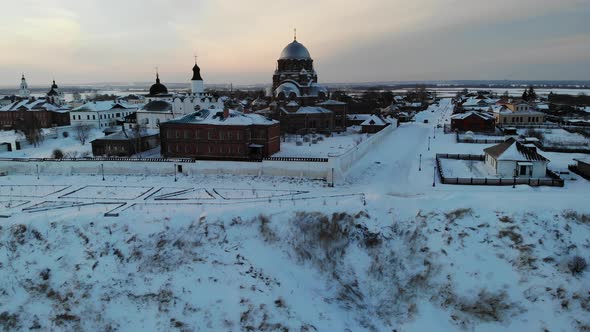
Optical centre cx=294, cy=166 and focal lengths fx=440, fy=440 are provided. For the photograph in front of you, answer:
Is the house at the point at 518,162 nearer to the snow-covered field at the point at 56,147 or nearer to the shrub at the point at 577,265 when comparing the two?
the shrub at the point at 577,265

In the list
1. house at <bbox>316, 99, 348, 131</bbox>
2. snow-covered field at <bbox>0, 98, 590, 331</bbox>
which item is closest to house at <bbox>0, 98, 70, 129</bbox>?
house at <bbox>316, 99, 348, 131</bbox>

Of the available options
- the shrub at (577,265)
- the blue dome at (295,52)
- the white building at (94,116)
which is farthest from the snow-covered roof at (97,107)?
the shrub at (577,265)

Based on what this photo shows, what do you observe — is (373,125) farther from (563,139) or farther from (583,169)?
(583,169)

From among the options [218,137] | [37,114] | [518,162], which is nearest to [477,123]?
[518,162]

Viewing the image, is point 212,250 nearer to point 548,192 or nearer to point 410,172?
point 410,172

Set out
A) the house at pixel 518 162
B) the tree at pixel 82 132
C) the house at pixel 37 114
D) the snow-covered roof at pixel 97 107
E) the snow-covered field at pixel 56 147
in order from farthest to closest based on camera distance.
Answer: the house at pixel 37 114, the snow-covered roof at pixel 97 107, the tree at pixel 82 132, the snow-covered field at pixel 56 147, the house at pixel 518 162

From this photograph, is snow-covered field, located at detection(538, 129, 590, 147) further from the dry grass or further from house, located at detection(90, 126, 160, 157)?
house, located at detection(90, 126, 160, 157)
